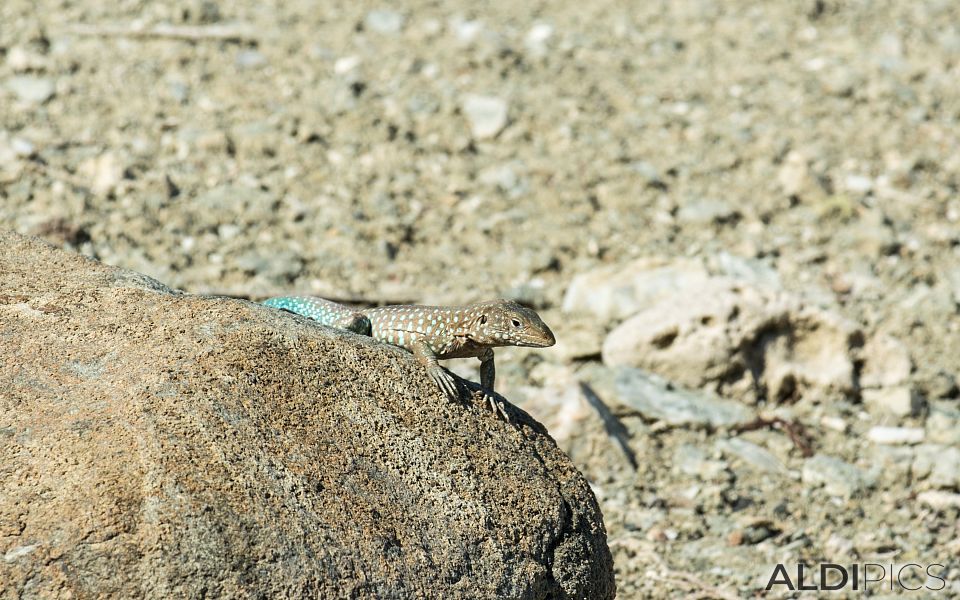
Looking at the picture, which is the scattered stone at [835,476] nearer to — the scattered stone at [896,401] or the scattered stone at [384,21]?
the scattered stone at [896,401]

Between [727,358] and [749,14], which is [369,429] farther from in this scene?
[749,14]

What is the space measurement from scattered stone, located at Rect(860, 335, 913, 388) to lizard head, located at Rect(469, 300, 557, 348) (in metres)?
4.38

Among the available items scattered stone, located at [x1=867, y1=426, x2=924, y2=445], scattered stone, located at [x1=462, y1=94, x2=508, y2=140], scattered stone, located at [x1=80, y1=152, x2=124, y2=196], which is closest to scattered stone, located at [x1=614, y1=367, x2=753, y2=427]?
scattered stone, located at [x1=867, y1=426, x2=924, y2=445]

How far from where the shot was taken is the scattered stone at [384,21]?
13086 millimetres

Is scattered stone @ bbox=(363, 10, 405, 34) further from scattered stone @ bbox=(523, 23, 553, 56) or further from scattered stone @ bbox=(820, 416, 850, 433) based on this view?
scattered stone @ bbox=(820, 416, 850, 433)

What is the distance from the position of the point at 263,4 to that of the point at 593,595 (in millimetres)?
9927

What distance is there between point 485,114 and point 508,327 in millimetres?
6638

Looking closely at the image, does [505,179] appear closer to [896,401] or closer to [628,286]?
[628,286]

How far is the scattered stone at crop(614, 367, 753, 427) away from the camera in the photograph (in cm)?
831

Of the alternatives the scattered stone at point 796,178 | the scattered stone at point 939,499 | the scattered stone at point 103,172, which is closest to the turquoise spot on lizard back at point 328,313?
the scattered stone at point 939,499

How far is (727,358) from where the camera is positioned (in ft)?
28.1

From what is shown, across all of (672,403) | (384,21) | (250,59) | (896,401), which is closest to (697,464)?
Result: (672,403)

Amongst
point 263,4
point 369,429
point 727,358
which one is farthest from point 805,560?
point 263,4

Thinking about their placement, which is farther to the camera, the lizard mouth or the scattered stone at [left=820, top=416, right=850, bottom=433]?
the scattered stone at [left=820, top=416, right=850, bottom=433]
